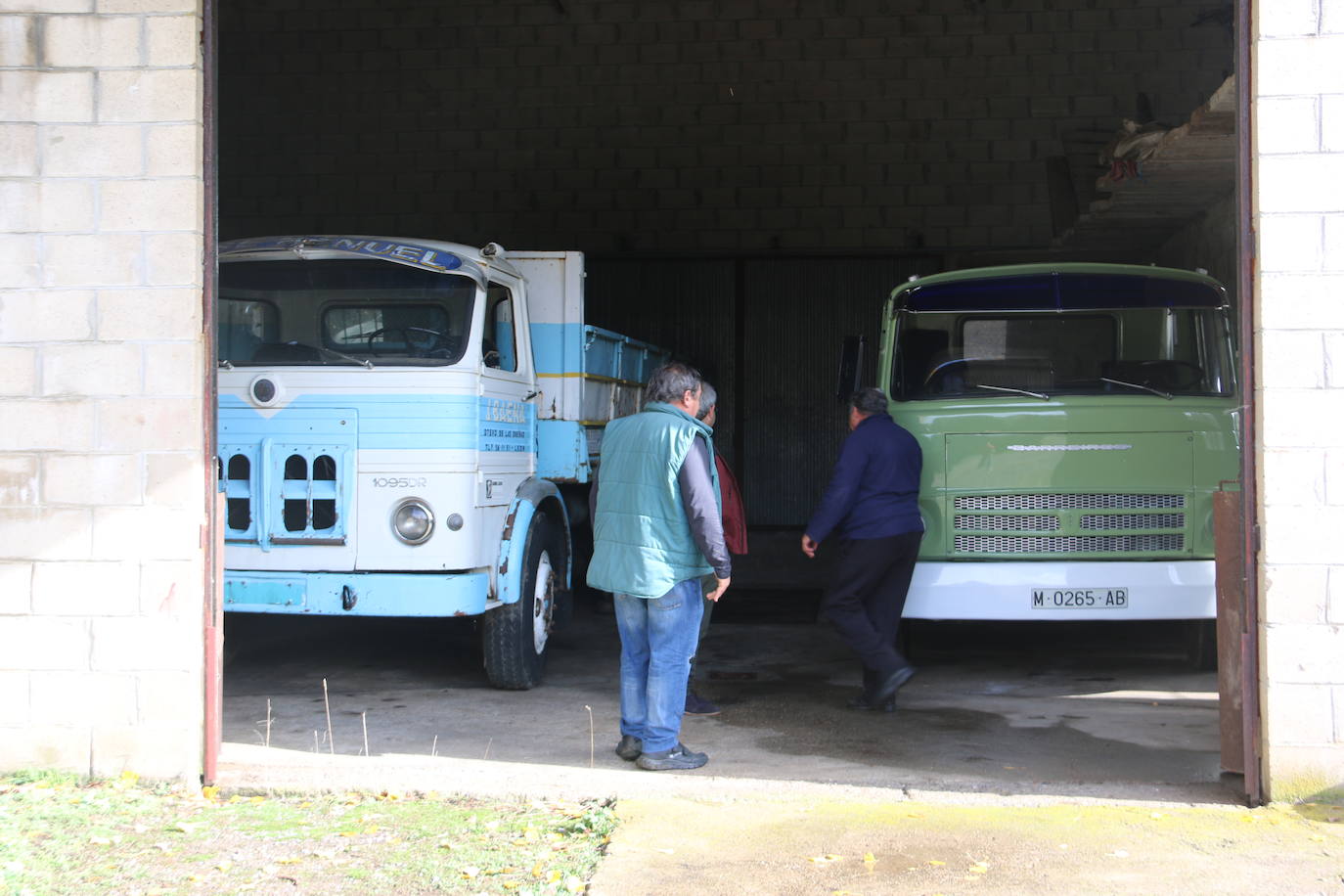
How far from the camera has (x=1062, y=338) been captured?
25.3 feet

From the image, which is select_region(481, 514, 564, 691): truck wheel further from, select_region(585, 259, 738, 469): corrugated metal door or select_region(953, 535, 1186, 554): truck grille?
select_region(585, 259, 738, 469): corrugated metal door

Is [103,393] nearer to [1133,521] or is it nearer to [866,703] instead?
[866,703]

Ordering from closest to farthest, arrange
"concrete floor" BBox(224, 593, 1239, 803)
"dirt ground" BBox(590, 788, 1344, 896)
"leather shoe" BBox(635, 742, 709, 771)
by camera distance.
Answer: "dirt ground" BBox(590, 788, 1344, 896)
"leather shoe" BBox(635, 742, 709, 771)
"concrete floor" BBox(224, 593, 1239, 803)

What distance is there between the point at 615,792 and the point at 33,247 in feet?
10.8

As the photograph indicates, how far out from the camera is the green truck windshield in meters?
7.68

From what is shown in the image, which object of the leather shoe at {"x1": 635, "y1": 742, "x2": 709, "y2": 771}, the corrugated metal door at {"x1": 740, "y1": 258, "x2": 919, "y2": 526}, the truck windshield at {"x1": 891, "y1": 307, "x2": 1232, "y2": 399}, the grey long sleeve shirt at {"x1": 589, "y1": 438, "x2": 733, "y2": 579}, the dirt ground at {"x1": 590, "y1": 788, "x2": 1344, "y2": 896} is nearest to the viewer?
the dirt ground at {"x1": 590, "y1": 788, "x2": 1344, "y2": 896}

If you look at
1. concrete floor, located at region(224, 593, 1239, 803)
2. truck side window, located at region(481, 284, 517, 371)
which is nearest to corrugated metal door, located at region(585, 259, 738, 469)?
concrete floor, located at region(224, 593, 1239, 803)

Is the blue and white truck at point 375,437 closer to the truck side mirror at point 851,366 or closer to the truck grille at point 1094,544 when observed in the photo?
the truck side mirror at point 851,366

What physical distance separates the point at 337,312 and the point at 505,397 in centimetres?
103

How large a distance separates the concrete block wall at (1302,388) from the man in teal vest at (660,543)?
2.21 meters

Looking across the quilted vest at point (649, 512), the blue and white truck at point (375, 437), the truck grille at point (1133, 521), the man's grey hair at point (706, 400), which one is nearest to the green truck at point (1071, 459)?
the truck grille at point (1133, 521)

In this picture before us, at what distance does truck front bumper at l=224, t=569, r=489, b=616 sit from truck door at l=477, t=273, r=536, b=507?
0.56 meters

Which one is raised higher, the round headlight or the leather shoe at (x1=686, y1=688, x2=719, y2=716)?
the round headlight

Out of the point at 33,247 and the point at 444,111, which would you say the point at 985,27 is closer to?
the point at 444,111
